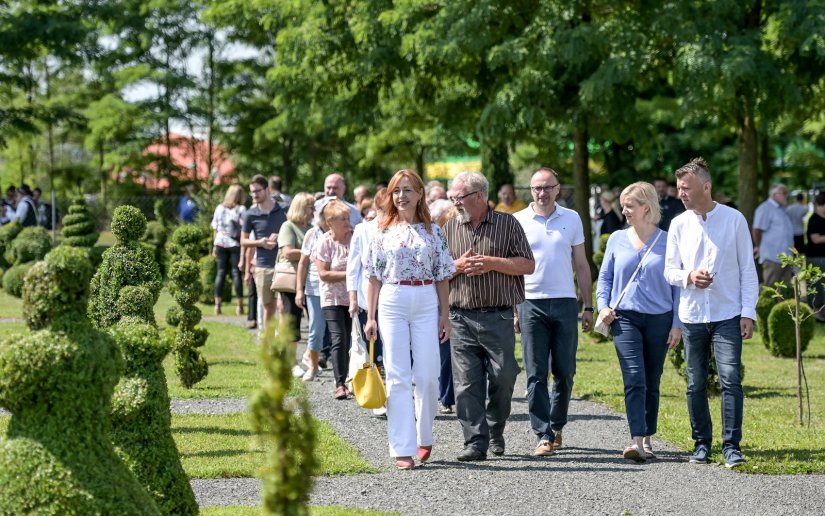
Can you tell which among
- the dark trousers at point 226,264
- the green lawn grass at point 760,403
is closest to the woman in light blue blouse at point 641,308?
the green lawn grass at point 760,403

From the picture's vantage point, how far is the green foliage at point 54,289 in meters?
4.56

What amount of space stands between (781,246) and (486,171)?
1202 centimetres

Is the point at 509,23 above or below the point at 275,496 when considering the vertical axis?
above

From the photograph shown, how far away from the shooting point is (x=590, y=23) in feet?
65.7

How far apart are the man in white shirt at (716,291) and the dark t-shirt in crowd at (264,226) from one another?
22.9ft

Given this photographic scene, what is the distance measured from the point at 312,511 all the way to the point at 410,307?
6.30 ft

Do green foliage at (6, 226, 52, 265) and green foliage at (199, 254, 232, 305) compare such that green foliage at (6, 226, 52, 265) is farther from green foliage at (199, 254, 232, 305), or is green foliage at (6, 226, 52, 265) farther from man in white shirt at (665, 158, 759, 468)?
man in white shirt at (665, 158, 759, 468)

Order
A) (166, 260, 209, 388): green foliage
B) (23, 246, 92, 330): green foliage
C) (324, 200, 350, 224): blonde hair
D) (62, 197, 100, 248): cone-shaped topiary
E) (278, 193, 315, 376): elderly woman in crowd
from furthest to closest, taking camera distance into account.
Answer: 1. (62, 197, 100, 248): cone-shaped topiary
2. (278, 193, 315, 376): elderly woman in crowd
3. (166, 260, 209, 388): green foliage
4. (324, 200, 350, 224): blonde hair
5. (23, 246, 92, 330): green foliage

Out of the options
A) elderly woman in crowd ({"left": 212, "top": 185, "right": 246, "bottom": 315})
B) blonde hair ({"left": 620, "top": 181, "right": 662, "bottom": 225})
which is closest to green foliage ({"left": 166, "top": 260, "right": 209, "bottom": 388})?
blonde hair ({"left": 620, "top": 181, "right": 662, "bottom": 225})

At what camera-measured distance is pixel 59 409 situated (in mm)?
4469

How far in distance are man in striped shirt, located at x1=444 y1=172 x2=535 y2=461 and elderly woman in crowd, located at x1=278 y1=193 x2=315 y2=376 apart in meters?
4.24

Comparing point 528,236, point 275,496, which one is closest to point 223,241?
point 528,236

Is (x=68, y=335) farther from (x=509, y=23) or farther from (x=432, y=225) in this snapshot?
(x=509, y=23)

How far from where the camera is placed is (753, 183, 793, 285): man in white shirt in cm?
1823
